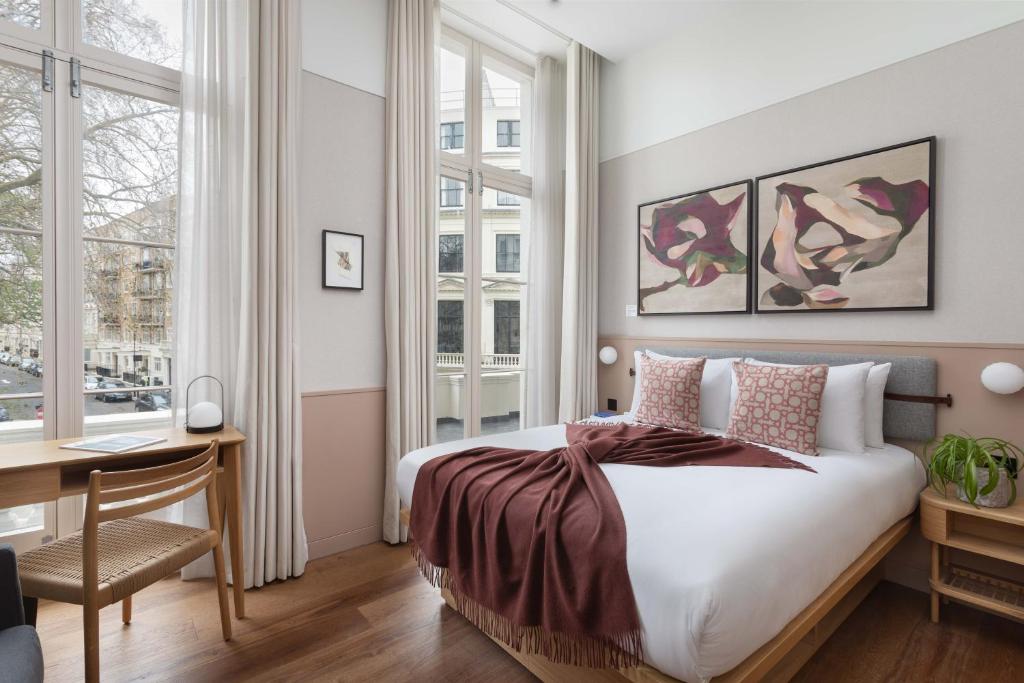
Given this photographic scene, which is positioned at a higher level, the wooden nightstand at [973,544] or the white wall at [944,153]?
the white wall at [944,153]

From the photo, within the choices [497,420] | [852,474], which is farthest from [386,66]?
[852,474]

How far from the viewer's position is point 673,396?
293 centimetres

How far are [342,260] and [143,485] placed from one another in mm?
1588

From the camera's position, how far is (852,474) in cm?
204

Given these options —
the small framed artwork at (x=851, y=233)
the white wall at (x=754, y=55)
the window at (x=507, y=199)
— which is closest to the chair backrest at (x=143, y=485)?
the window at (x=507, y=199)

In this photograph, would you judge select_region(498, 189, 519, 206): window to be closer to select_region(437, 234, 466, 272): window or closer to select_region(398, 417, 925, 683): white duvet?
select_region(437, 234, 466, 272): window

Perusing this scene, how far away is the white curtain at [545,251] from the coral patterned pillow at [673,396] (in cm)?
121

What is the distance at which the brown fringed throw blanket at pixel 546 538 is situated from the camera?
141cm

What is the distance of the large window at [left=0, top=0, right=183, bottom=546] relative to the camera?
2.19 metres

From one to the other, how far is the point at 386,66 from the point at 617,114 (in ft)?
6.29

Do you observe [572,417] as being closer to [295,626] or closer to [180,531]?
[295,626]

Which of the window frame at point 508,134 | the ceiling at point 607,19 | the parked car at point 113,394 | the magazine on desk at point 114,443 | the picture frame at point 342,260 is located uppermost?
the ceiling at point 607,19

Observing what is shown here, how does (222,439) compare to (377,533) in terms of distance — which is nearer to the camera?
(222,439)

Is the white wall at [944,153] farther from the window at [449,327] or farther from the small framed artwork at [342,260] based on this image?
the small framed artwork at [342,260]
